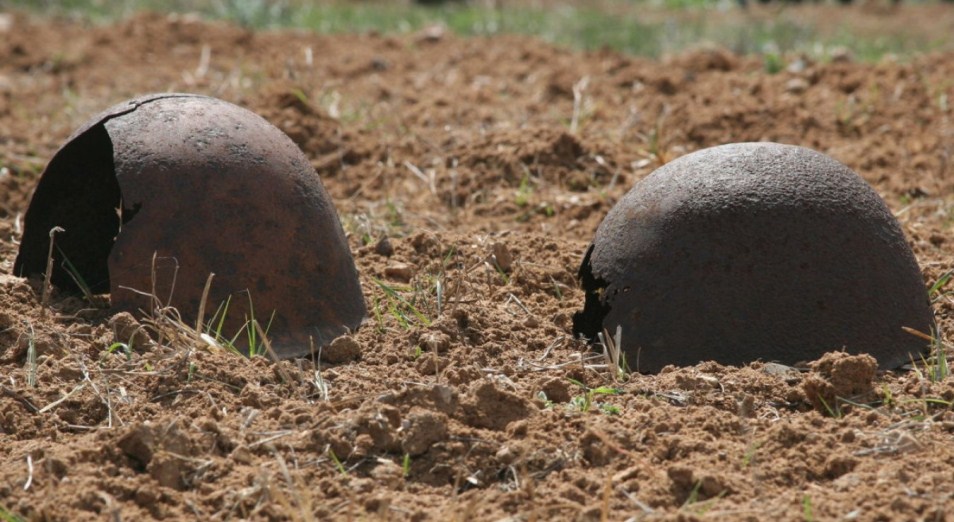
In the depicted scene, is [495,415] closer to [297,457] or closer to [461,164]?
[297,457]

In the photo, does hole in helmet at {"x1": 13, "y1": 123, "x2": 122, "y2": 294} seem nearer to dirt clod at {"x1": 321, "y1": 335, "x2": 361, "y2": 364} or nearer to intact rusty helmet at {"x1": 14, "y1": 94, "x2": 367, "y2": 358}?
intact rusty helmet at {"x1": 14, "y1": 94, "x2": 367, "y2": 358}

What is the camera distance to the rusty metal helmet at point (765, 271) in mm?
3656

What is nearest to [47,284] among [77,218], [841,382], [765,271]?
[77,218]

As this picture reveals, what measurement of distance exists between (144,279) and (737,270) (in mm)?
1869

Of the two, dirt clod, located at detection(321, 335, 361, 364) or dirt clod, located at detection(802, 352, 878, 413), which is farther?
dirt clod, located at detection(321, 335, 361, 364)

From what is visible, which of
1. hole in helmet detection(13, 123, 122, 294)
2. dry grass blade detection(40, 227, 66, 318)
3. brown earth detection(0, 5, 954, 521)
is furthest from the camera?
hole in helmet detection(13, 123, 122, 294)

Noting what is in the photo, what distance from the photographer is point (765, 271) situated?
12.0 ft

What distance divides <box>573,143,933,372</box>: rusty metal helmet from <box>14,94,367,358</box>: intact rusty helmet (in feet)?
3.20

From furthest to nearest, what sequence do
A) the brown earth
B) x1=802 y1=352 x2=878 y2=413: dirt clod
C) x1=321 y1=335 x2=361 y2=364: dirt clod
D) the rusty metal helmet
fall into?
x1=321 y1=335 x2=361 y2=364: dirt clod < the rusty metal helmet < x1=802 y1=352 x2=878 y2=413: dirt clod < the brown earth

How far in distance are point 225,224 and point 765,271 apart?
1698mm

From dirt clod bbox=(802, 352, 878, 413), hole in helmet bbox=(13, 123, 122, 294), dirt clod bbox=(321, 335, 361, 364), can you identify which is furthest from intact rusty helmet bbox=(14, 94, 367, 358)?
dirt clod bbox=(802, 352, 878, 413)

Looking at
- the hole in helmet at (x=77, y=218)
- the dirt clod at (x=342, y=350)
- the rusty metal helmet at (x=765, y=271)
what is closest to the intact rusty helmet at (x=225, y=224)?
the dirt clod at (x=342, y=350)

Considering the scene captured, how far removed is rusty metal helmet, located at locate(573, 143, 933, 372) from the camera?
3656mm

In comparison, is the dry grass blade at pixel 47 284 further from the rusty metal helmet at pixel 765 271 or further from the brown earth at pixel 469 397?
the rusty metal helmet at pixel 765 271
